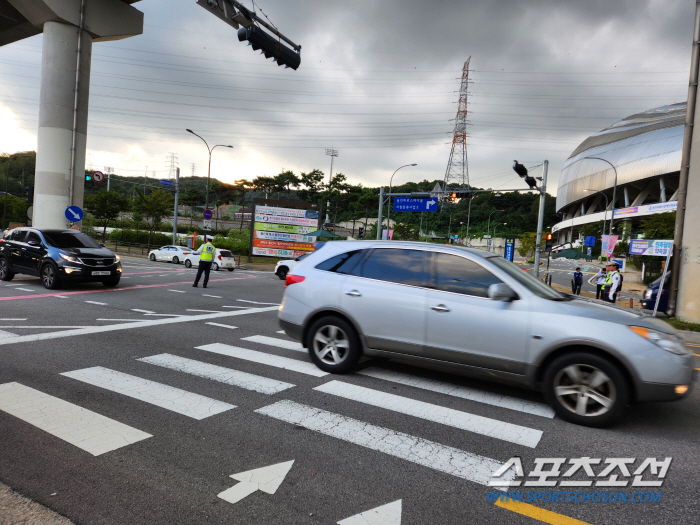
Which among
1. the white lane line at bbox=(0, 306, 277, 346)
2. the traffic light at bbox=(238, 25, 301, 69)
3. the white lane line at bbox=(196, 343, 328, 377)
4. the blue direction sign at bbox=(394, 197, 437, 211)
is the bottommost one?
the white lane line at bbox=(0, 306, 277, 346)

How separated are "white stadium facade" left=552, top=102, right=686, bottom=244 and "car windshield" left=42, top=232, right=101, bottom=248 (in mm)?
62309

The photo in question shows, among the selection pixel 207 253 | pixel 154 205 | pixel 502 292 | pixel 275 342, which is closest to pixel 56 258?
pixel 207 253

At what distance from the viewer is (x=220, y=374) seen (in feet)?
17.8

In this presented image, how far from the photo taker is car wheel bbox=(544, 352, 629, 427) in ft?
13.5

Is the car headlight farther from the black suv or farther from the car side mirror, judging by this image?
the black suv

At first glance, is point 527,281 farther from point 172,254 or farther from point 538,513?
point 172,254

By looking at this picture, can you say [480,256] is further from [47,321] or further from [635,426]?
[47,321]

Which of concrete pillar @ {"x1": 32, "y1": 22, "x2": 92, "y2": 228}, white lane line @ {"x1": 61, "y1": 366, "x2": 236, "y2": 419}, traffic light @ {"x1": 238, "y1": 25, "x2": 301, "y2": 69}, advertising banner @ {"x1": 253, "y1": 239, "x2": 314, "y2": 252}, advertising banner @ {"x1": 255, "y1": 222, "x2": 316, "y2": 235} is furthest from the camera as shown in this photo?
advertising banner @ {"x1": 253, "y1": 239, "x2": 314, "y2": 252}

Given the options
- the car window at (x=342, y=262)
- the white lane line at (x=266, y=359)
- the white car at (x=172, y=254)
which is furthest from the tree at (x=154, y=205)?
the car window at (x=342, y=262)

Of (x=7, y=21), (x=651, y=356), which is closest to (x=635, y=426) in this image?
(x=651, y=356)

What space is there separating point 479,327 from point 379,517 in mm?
2503

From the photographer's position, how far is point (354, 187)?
72562 millimetres

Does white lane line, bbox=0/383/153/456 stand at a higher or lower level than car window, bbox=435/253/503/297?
lower

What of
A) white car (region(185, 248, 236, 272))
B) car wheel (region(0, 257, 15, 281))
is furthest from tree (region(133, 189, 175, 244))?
car wheel (region(0, 257, 15, 281))
